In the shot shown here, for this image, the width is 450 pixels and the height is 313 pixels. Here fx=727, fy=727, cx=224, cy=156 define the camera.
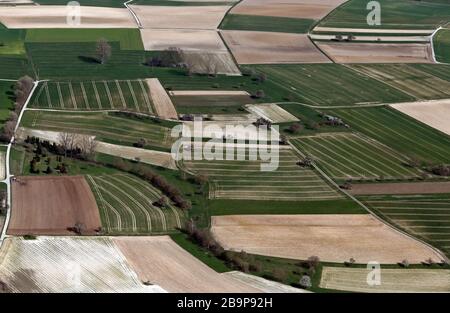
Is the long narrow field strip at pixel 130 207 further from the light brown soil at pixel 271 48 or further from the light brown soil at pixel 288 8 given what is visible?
the light brown soil at pixel 288 8

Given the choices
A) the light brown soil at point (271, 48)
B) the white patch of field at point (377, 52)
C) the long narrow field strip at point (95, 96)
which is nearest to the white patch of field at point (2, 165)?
the long narrow field strip at point (95, 96)

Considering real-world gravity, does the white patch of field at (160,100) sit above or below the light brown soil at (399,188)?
above

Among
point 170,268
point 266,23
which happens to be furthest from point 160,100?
point 266,23

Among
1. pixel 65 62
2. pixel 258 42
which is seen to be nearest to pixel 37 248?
pixel 65 62

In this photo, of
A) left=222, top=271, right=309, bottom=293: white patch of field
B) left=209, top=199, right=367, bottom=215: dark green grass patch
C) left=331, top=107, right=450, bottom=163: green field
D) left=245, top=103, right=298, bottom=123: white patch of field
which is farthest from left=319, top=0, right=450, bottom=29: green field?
left=222, top=271, right=309, bottom=293: white patch of field

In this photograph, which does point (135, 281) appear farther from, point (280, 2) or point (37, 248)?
point (280, 2)

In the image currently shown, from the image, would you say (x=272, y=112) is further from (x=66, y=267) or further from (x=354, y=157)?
(x=66, y=267)
